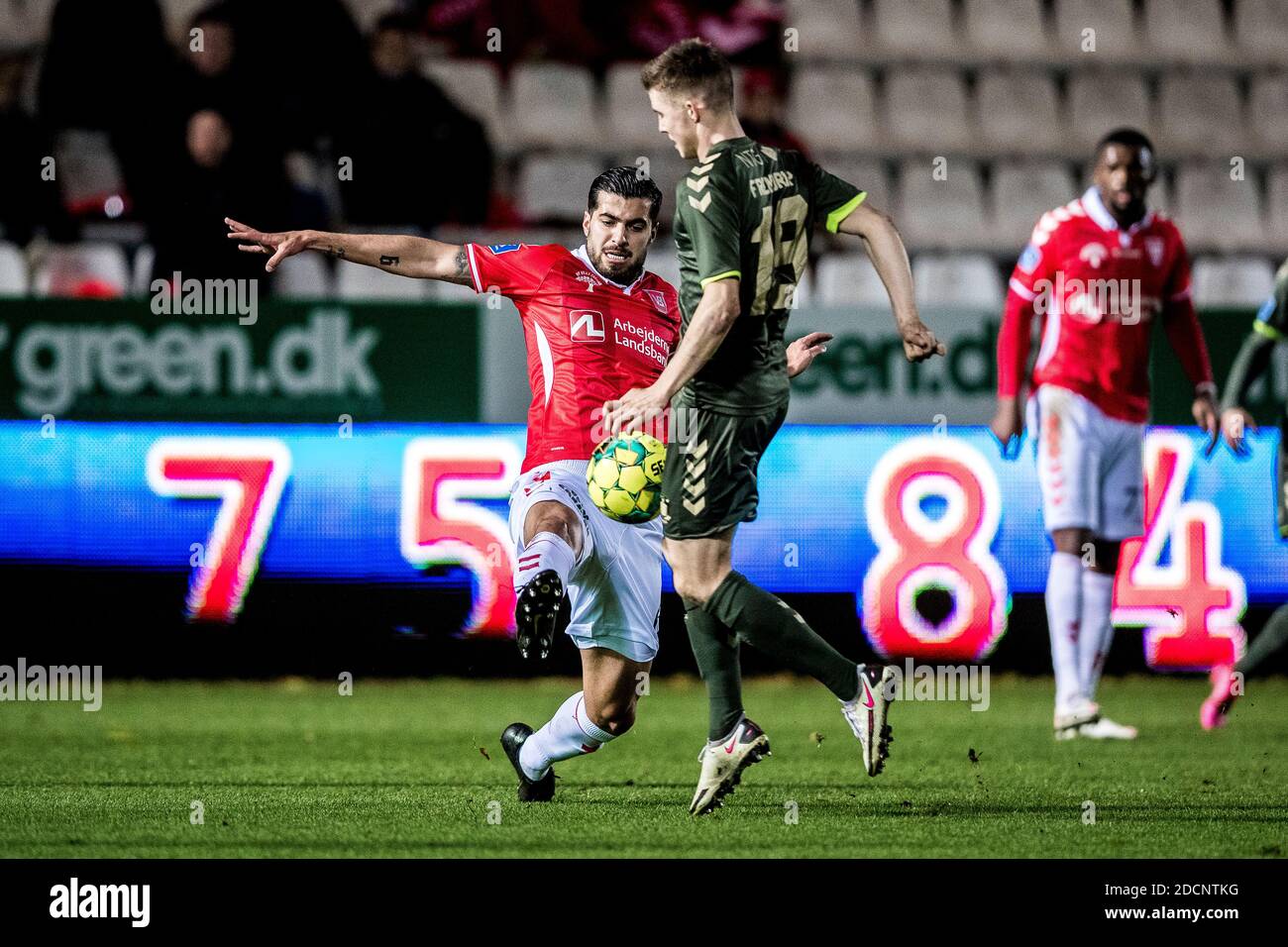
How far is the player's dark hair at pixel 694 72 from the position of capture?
5.18 metres

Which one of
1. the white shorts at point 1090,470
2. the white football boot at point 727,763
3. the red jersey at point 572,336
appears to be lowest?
the white football boot at point 727,763

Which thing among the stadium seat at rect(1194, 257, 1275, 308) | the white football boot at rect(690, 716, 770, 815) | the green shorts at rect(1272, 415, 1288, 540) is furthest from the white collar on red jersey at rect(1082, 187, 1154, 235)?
the stadium seat at rect(1194, 257, 1275, 308)

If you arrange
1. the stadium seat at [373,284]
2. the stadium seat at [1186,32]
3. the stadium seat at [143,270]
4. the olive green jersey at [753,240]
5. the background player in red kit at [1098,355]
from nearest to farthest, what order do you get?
1. the olive green jersey at [753,240]
2. the background player in red kit at [1098,355]
3. the stadium seat at [143,270]
4. the stadium seat at [373,284]
5. the stadium seat at [1186,32]

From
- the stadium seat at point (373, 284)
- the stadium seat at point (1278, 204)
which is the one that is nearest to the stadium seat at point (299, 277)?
the stadium seat at point (373, 284)

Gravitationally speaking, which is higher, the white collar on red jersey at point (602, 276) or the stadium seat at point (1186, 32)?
the stadium seat at point (1186, 32)

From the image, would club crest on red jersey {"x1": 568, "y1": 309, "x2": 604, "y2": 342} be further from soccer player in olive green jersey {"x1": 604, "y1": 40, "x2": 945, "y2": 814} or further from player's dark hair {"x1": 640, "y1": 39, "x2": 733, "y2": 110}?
player's dark hair {"x1": 640, "y1": 39, "x2": 733, "y2": 110}

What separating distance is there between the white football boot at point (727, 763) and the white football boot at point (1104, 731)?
246 centimetres

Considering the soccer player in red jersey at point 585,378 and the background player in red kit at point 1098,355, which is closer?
the soccer player in red jersey at point 585,378

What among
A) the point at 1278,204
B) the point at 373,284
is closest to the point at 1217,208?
the point at 1278,204

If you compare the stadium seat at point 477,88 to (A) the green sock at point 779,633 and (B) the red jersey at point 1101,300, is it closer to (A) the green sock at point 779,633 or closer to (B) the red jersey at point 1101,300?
(B) the red jersey at point 1101,300

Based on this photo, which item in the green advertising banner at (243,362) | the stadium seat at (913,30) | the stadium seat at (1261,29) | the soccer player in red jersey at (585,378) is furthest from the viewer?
the stadium seat at (1261,29)

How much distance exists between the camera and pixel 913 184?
1201cm

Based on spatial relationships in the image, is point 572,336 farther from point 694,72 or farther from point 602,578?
point 694,72

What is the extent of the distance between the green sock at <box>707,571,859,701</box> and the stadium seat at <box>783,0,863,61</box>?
8033 mm
